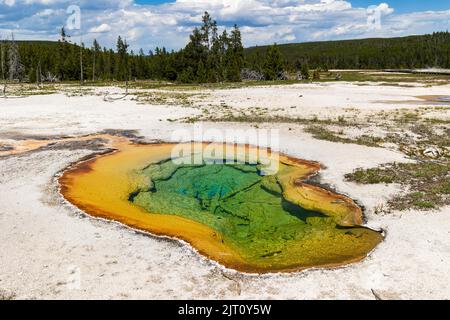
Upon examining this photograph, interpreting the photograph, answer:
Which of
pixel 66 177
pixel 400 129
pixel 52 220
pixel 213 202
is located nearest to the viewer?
pixel 52 220

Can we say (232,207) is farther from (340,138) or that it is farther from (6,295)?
(340,138)

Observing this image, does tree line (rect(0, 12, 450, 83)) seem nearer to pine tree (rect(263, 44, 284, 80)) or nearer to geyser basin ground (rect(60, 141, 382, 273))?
pine tree (rect(263, 44, 284, 80))

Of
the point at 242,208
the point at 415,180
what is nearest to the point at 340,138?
the point at 415,180

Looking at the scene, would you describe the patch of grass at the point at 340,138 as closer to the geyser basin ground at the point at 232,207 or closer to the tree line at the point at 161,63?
the geyser basin ground at the point at 232,207

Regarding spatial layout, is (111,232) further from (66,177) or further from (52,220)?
(66,177)
